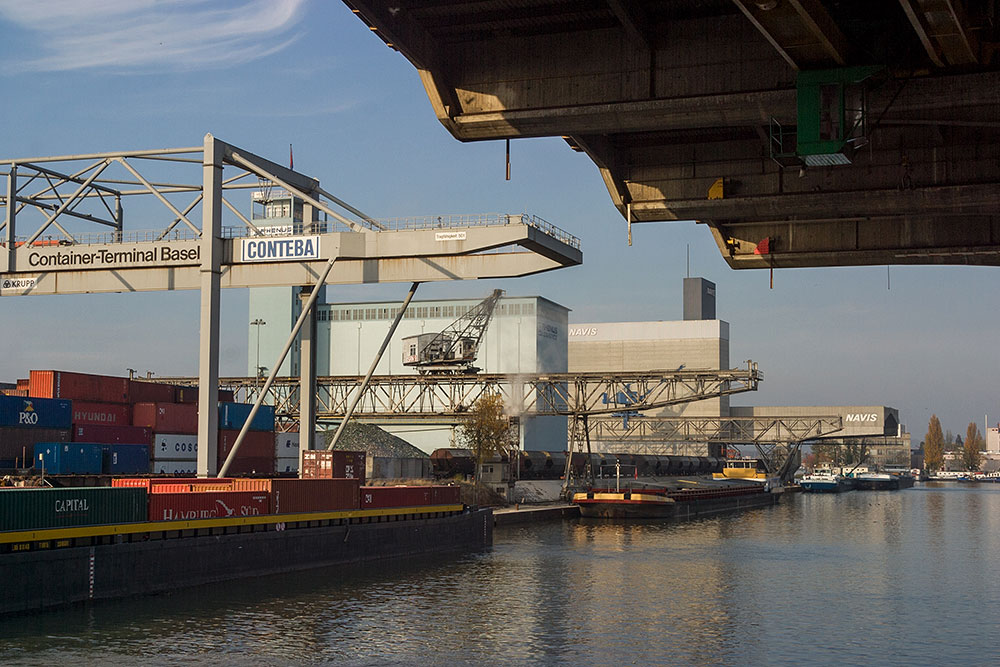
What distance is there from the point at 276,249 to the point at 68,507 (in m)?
17.2

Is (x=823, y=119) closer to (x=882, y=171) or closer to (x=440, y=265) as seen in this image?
(x=882, y=171)

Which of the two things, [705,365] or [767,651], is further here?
[705,365]

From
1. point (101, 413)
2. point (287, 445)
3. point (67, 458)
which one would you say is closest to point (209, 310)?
point (67, 458)

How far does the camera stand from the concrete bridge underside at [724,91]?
16.8 m

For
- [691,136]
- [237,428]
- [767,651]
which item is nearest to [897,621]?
[767,651]

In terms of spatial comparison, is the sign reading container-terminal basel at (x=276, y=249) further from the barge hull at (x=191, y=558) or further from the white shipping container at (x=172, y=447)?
the white shipping container at (x=172, y=447)

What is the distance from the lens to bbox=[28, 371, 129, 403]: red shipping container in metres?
52.6

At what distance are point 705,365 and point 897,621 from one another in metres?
161

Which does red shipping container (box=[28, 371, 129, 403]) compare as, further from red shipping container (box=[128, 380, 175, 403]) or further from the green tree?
the green tree

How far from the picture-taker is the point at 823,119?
1695 centimetres

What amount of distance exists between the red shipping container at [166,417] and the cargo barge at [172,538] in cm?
1950

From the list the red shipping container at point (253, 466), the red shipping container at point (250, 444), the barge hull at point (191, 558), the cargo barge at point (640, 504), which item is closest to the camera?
the barge hull at point (191, 558)

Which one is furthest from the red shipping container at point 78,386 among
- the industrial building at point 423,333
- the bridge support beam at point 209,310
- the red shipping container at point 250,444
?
the industrial building at point 423,333

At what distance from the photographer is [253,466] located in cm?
6500
